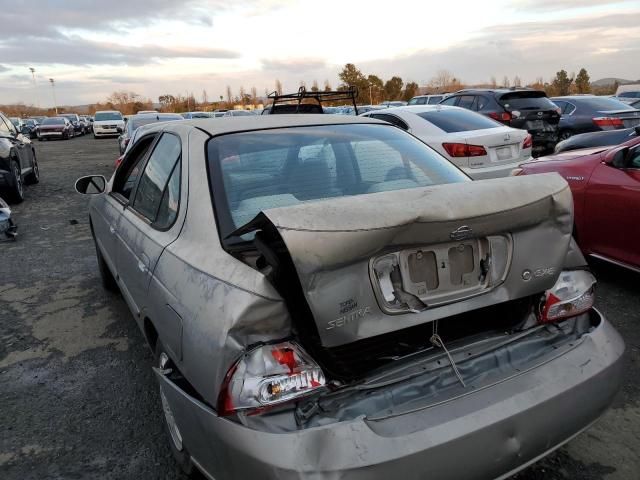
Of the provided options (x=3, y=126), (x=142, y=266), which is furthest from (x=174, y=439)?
(x=3, y=126)

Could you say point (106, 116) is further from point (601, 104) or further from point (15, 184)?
point (601, 104)

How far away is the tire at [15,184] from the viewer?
32.0ft

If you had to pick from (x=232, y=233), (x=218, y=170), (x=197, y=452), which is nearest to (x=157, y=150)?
(x=218, y=170)

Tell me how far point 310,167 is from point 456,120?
5511 millimetres

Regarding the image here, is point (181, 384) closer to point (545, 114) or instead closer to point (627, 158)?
point (627, 158)

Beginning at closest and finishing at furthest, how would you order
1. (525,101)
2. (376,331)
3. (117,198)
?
(376,331) → (117,198) → (525,101)

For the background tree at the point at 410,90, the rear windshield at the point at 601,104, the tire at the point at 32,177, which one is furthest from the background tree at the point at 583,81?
the tire at the point at 32,177

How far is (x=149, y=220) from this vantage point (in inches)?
114

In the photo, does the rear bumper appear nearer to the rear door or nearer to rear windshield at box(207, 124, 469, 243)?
rear windshield at box(207, 124, 469, 243)

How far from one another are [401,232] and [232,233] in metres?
0.70

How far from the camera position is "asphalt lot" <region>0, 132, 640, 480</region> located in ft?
8.33

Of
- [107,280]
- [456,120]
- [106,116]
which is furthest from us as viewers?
[106,116]

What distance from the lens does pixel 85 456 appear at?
8.74 ft

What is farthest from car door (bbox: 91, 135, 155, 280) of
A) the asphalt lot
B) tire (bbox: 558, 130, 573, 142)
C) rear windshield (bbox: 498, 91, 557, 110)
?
tire (bbox: 558, 130, 573, 142)
